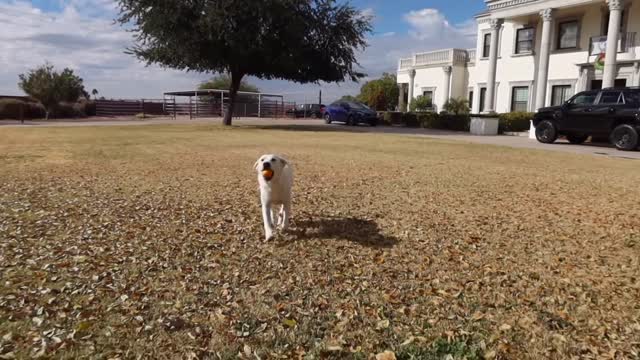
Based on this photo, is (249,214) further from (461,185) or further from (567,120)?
(567,120)

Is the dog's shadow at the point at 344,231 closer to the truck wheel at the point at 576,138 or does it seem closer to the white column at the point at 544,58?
the truck wheel at the point at 576,138

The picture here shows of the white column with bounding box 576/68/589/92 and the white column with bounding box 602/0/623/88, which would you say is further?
the white column with bounding box 576/68/589/92

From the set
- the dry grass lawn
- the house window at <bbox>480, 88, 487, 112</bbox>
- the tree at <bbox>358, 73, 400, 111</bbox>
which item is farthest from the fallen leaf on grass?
the tree at <bbox>358, 73, 400, 111</bbox>

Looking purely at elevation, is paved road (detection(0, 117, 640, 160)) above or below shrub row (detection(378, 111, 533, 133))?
below

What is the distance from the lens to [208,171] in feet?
32.1

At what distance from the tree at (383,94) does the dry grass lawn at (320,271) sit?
41.5m

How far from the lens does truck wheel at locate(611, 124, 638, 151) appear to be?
16.1 meters

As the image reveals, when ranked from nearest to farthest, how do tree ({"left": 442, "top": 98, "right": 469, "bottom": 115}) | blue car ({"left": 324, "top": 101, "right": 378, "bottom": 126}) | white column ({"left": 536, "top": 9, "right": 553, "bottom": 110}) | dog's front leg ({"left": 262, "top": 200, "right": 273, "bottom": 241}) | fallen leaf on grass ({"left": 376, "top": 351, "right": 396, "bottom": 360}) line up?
fallen leaf on grass ({"left": 376, "top": 351, "right": 396, "bottom": 360}) < dog's front leg ({"left": 262, "top": 200, "right": 273, "bottom": 241}) < white column ({"left": 536, "top": 9, "right": 553, "bottom": 110}) < tree ({"left": 442, "top": 98, "right": 469, "bottom": 115}) < blue car ({"left": 324, "top": 101, "right": 378, "bottom": 126})

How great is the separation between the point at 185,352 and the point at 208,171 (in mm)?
7057

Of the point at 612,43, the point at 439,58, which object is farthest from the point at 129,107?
the point at 612,43

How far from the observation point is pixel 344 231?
218 inches

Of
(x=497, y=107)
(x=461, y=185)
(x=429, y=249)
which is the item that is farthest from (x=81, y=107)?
(x=429, y=249)

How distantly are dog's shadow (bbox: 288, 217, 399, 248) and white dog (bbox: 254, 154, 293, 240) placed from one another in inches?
12.5

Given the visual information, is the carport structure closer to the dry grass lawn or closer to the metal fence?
the metal fence
